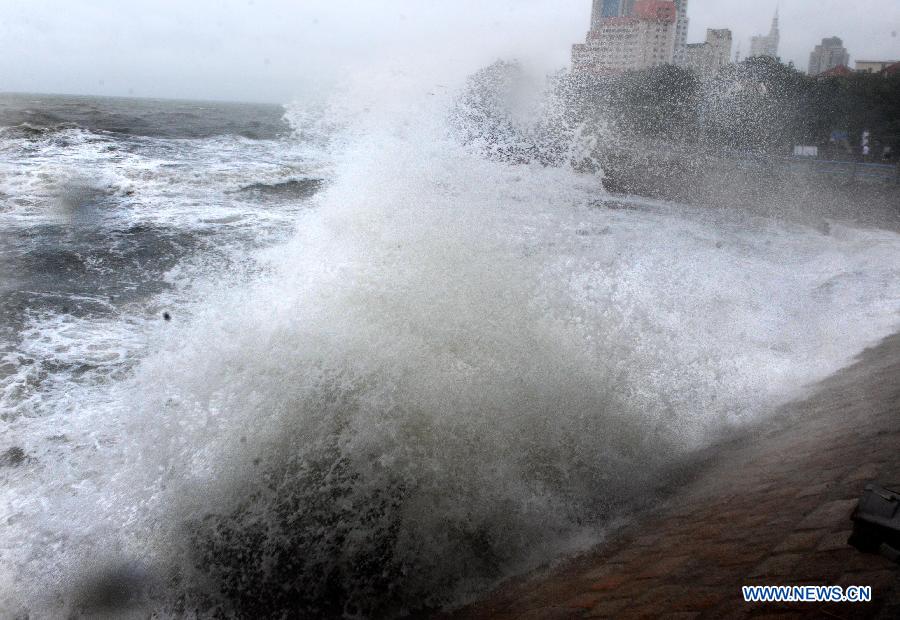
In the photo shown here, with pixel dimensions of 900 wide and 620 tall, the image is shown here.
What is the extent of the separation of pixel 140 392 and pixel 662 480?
3.69 m

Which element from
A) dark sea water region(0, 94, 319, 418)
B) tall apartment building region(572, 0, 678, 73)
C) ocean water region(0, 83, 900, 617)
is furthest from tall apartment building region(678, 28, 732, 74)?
ocean water region(0, 83, 900, 617)

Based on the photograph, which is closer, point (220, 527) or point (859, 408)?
point (220, 527)

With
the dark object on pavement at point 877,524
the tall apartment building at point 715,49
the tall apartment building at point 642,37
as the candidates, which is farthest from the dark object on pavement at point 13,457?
the tall apartment building at point 715,49

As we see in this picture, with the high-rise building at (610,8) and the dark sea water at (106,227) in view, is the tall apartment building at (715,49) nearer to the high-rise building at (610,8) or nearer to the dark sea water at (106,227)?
the high-rise building at (610,8)

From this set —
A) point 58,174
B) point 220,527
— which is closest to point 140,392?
point 220,527

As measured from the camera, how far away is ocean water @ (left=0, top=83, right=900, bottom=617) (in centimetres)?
260

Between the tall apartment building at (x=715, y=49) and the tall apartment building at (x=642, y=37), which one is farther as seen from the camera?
the tall apartment building at (x=715, y=49)

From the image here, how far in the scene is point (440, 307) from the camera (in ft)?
14.6

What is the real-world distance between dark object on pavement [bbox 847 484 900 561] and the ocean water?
130 centimetres

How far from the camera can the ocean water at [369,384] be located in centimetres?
260

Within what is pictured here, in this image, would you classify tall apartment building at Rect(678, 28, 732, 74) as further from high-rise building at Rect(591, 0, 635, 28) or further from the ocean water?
the ocean water

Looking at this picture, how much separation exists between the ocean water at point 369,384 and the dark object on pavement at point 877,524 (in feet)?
4.26

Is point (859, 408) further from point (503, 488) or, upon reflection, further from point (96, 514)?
point (96, 514)

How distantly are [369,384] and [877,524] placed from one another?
9.34ft
